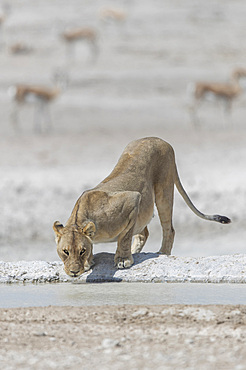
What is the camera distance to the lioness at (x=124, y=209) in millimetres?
6655

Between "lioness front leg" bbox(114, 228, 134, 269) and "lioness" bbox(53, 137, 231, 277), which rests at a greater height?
"lioness" bbox(53, 137, 231, 277)

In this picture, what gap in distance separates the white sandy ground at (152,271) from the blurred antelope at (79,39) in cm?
2407

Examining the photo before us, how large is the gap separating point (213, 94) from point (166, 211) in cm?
1816

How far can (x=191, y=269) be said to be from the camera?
7.11 metres

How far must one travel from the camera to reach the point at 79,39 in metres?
31.6

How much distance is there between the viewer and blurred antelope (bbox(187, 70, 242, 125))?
84.1ft

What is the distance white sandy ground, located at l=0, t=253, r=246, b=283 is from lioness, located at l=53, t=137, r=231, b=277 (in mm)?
123

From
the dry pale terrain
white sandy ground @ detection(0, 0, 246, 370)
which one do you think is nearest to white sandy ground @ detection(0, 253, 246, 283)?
white sandy ground @ detection(0, 0, 246, 370)

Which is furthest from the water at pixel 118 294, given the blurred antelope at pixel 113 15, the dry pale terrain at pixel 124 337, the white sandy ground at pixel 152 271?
the blurred antelope at pixel 113 15

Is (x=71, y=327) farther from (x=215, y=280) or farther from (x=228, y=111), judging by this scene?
(x=228, y=111)

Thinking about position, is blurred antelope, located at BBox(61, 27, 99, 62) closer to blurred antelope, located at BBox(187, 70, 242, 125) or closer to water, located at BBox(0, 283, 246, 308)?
blurred antelope, located at BBox(187, 70, 242, 125)

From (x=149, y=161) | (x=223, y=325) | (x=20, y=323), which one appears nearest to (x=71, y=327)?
(x=20, y=323)

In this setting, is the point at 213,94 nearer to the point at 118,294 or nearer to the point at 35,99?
the point at 35,99

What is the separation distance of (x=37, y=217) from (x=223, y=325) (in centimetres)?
892
